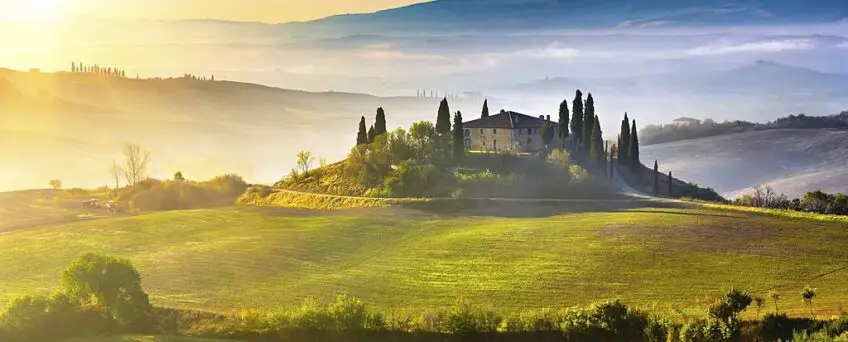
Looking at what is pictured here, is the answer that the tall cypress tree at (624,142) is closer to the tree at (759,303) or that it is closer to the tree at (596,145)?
the tree at (596,145)

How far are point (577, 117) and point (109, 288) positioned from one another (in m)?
81.5

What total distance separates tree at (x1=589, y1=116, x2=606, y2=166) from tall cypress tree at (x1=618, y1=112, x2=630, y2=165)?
6330mm

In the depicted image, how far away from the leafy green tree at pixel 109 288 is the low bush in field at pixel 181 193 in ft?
193

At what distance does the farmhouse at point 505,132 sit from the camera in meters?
109

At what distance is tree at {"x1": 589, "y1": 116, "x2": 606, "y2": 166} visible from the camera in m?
108

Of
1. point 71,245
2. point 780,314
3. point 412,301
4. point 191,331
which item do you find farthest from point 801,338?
point 71,245

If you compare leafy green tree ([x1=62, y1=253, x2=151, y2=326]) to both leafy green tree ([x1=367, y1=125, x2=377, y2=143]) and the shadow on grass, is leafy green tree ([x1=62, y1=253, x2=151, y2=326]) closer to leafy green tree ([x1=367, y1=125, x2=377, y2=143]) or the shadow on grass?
the shadow on grass

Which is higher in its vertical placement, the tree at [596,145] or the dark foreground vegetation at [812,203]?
the tree at [596,145]

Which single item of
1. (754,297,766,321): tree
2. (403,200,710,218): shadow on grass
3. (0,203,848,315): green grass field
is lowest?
(754,297,766,321): tree

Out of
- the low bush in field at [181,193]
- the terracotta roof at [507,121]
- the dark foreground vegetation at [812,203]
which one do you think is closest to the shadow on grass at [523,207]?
the dark foreground vegetation at [812,203]

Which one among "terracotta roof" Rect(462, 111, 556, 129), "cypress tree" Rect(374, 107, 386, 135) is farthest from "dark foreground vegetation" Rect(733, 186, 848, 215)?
"cypress tree" Rect(374, 107, 386, 135)

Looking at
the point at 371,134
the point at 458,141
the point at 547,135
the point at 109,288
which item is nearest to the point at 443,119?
the point at 458,141

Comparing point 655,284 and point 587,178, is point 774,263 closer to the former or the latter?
point 655,284

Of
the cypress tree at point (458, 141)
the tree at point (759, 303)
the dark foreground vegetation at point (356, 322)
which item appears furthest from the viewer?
the cypress tree at point (458, 141)
